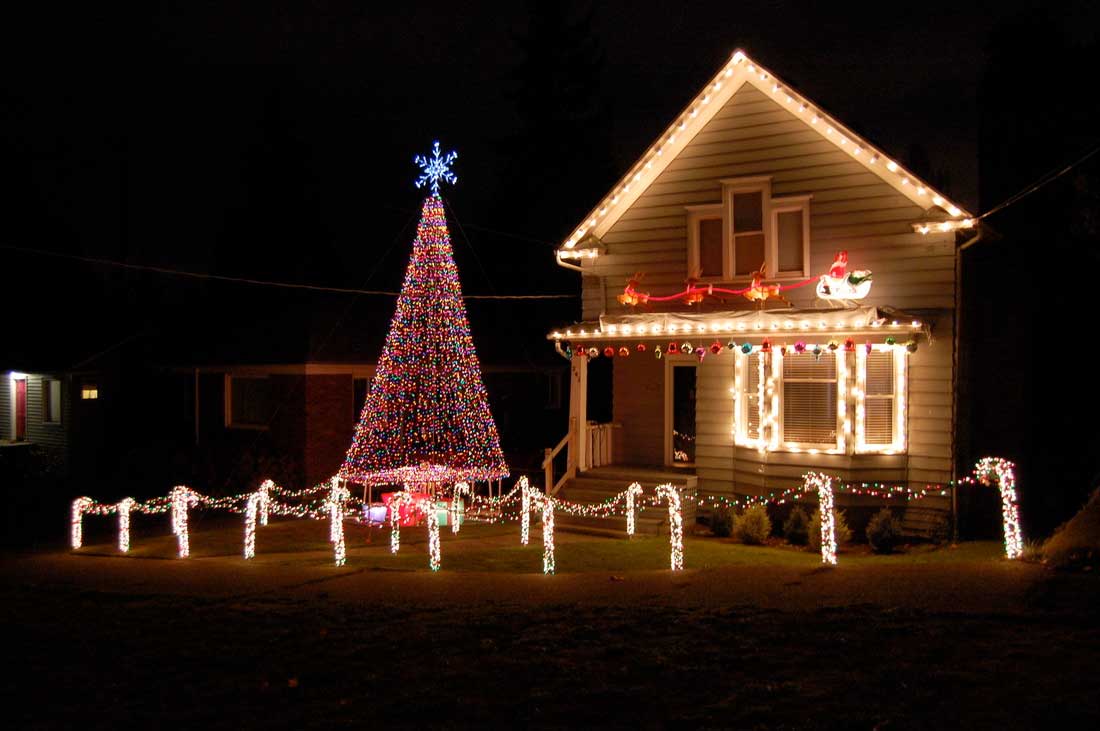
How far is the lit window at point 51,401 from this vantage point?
1220 inches

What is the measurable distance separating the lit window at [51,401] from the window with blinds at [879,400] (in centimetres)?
2584

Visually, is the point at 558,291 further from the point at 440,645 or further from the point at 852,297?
the point at 440,645

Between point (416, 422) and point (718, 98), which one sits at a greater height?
point (718, 98)

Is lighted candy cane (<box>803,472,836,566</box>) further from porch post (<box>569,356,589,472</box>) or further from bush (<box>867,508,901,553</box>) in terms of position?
porch post (<box>569,356,589,472</box>)

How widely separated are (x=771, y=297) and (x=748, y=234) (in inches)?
54.6

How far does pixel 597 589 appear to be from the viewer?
10586mm

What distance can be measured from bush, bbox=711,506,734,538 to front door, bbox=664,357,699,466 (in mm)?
2723

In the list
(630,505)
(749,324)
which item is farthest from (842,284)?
(630,505)

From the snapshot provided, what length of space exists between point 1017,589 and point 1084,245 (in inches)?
401

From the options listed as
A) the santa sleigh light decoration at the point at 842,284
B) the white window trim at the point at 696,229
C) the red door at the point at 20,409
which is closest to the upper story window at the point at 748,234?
the white window trim at the point at 696,229

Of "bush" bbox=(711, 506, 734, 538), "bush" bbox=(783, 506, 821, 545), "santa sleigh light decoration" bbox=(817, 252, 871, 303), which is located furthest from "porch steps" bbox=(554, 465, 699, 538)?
"santa sleigh light decoration" bbox=(817, 252, 871, 303)

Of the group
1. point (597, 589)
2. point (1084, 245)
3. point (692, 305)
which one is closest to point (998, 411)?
point (1084, 245)

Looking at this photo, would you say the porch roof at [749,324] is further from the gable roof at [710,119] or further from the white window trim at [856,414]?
the gable roof at [710,119]

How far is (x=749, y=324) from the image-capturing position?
1520 cm
